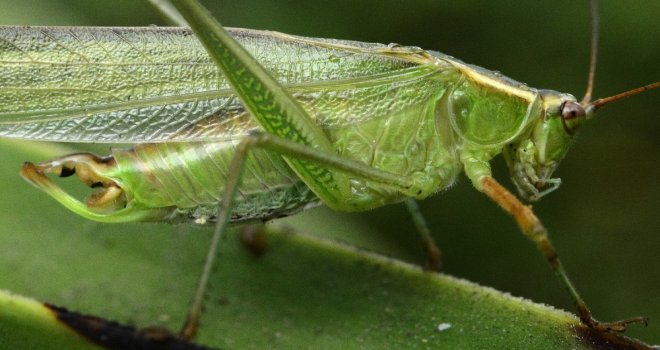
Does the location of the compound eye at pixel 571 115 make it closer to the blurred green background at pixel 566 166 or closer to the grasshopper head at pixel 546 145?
the grasshopper head at pixel 546 145

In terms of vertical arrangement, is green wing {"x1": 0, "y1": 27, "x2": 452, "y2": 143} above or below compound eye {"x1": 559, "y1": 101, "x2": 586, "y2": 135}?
above

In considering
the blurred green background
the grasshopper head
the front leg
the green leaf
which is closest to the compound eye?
the grasshopper head

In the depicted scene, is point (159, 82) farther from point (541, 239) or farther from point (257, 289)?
point (541, 239)

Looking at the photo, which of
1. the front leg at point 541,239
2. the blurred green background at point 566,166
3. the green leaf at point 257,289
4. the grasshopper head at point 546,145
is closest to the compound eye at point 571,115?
the grasshopper head at point 546,145

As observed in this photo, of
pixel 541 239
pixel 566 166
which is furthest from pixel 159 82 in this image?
pixel 566 166

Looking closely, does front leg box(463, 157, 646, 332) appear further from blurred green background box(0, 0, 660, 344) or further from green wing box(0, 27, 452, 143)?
blurred green background box(0, 0, 660, 344)

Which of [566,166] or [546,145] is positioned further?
[566,166]
